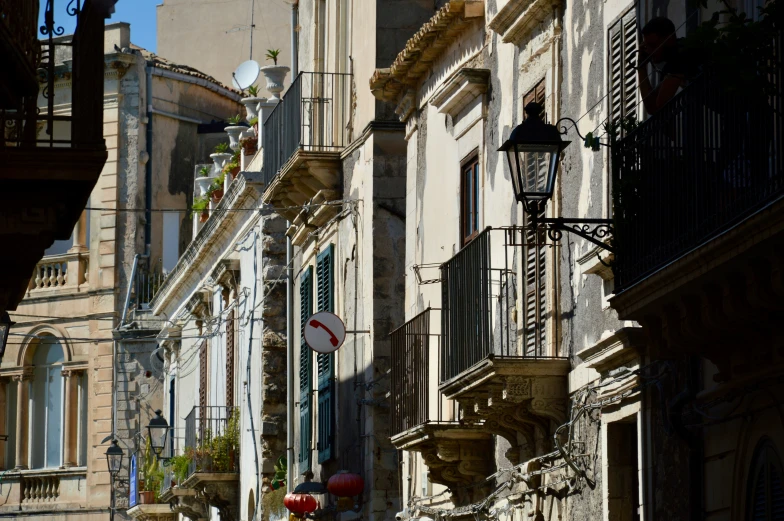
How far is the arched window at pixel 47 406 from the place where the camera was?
138ft

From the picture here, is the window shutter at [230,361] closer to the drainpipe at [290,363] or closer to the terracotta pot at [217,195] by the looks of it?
the terracotta pot at [217,195]

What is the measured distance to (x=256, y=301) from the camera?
28.0 meters

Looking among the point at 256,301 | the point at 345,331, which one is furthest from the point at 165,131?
the point at 345,331

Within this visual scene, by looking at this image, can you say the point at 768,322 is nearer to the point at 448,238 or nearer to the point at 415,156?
the point at 448,238

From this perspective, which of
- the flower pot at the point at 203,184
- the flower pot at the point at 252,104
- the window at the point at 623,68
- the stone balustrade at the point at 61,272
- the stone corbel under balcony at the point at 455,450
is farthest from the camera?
the stone balustrade at the point at 61,272

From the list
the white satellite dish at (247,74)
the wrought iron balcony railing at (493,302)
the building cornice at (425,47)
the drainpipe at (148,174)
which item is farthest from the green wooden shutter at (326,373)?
the drainpipe at (148,174)

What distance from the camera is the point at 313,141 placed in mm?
23469

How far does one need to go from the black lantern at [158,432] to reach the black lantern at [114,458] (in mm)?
1025

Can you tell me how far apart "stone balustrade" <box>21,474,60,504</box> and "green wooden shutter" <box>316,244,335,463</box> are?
62.2 feet

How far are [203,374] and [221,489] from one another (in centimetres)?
459

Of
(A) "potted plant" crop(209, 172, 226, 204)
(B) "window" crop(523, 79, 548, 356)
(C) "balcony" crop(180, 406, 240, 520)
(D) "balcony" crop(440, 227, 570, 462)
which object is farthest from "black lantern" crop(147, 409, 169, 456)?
(B) "window" crop(523, 79, 548, 356)

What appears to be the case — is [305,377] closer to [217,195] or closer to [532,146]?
[217,195]

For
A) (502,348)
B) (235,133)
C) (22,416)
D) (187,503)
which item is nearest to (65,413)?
(22,416)

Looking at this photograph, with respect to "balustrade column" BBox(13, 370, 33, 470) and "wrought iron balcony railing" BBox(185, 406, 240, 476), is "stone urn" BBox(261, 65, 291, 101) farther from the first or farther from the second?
"balustrade column" BBox(13, 370, 33, 470)
